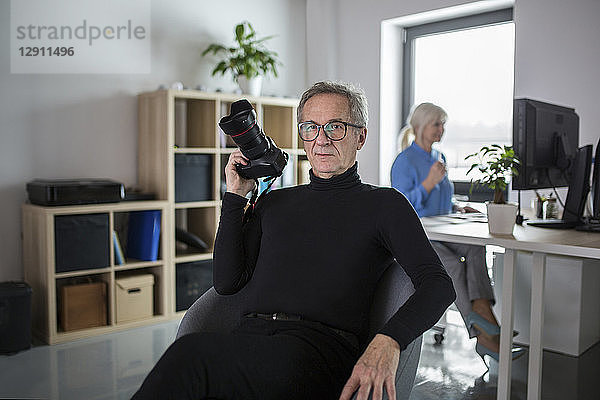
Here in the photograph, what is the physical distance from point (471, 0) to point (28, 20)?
2956 mm

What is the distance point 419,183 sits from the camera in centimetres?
342

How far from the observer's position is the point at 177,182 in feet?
13.0

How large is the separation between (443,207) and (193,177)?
1.67m

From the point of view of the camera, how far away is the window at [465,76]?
4367 mm

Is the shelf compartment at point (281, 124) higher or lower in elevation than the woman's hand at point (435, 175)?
higher

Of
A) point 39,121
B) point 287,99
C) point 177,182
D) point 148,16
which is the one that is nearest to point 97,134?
point 39,121

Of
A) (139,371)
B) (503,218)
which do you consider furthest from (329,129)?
(139,371)

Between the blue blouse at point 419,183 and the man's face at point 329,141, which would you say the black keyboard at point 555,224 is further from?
the man's face at point 329,141

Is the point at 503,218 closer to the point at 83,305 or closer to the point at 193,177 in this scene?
the point at 193,177

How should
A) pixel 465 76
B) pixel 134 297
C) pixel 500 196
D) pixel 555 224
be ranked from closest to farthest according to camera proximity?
1. pixel 500 196
2. pixel 555 224
3. pixel 134 297
4. pixel 465 76

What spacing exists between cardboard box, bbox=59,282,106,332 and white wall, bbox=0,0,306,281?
1.48 feet

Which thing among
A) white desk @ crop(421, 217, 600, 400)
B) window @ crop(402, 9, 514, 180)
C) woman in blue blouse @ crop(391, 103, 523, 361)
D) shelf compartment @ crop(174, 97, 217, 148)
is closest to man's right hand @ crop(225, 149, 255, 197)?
white desk @ crop(421, 217, 600, 400)

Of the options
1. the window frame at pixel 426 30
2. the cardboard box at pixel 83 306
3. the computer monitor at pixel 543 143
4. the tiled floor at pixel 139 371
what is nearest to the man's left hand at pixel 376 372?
the tiled floor at pixel 139 371

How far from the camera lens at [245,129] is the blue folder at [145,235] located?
7.13 feet
